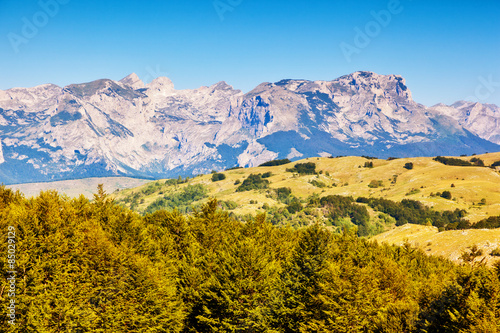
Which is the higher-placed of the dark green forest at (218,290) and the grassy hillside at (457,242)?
the dark green forest at (218,290)

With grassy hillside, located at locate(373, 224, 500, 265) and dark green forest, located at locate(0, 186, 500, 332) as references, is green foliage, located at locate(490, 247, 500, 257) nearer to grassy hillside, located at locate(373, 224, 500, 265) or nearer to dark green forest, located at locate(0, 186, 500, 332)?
grassy hillside, located at locate(373, 224, 500, 265)

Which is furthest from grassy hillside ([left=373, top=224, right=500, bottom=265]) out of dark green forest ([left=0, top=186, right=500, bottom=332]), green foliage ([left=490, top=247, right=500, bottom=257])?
dark green forest ([left=0, top=186, right=500, bottom=332])

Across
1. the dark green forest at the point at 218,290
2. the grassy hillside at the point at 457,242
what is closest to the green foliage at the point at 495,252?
the grassy hillside at the point at 457,242

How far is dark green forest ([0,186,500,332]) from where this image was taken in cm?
5022

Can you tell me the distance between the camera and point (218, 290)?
61.8 meters

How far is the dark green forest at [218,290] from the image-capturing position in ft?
165

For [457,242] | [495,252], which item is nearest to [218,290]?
[495,252]

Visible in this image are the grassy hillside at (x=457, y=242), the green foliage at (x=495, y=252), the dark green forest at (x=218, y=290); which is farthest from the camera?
the grassy hillside at (x=457, y=242)

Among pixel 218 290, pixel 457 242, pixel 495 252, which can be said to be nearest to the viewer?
pixel 218 290

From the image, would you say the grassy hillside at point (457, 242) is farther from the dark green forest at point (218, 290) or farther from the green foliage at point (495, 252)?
the dark green forest at point (218, 290)

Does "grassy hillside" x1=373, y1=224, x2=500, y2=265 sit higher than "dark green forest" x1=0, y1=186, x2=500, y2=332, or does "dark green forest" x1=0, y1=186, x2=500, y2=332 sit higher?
"dark green forest" x1=0, y1=186, x2=500, y2=332

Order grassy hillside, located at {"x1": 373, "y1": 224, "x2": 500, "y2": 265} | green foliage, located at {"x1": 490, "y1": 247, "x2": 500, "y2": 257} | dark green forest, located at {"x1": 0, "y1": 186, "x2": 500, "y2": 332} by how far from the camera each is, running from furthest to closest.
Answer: grassy hillside, located at {"x1": 373, "y1": 224, "x2": 500, "y2": 265} → green foliage, located at {"x1": 490, "y1": 247, "x2": 500, "y2": 257} → dark green forest, located at {"x1": 0, "y1": 186, "x2": 500, "y2": 332}

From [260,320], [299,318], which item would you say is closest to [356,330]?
[299,318]

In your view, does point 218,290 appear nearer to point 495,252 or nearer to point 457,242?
point 495,252
